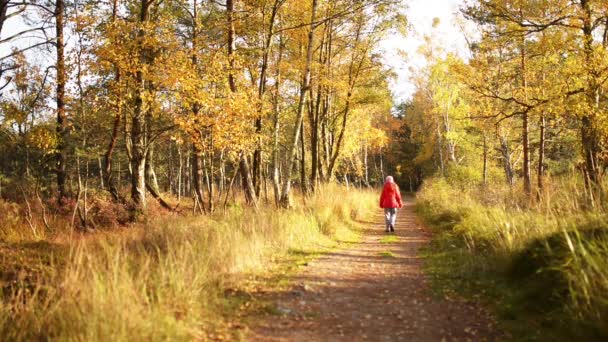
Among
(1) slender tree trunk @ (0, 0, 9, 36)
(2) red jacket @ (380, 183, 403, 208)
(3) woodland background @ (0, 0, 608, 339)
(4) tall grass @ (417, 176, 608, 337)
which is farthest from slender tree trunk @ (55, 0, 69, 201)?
(4) tall grass @ (417, 176, 608, 337)

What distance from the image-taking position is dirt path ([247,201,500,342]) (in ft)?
14.2

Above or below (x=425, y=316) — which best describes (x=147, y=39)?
above

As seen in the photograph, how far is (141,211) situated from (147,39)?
5327 mm

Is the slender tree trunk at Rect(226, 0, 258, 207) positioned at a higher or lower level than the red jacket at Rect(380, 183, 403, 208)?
higher

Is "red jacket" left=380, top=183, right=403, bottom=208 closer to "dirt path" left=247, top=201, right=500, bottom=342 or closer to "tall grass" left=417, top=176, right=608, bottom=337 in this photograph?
"tall grass" left=417, top=176, right=608, bottom=337

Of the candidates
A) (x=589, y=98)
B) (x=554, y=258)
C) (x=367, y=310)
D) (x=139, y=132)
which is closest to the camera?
(x=554, y=258)

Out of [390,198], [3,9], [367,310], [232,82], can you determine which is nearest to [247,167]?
[232,82]

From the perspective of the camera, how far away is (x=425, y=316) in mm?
4898

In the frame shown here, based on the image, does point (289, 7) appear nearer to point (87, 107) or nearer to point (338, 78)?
point (338, 78)

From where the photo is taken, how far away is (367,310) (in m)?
5.09

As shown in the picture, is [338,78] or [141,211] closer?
[141,211]

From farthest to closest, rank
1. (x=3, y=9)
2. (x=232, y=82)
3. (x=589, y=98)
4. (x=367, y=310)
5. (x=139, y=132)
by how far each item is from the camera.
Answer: (x=139, y=132)
(x=232, y=82)
(x=589, y=98)
(x=3, y=9)
(x=367, y=310)

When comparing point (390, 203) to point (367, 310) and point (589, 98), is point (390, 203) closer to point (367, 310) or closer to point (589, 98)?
point (589, 98)

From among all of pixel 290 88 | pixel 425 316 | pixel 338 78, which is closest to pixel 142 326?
pixel 425 316
